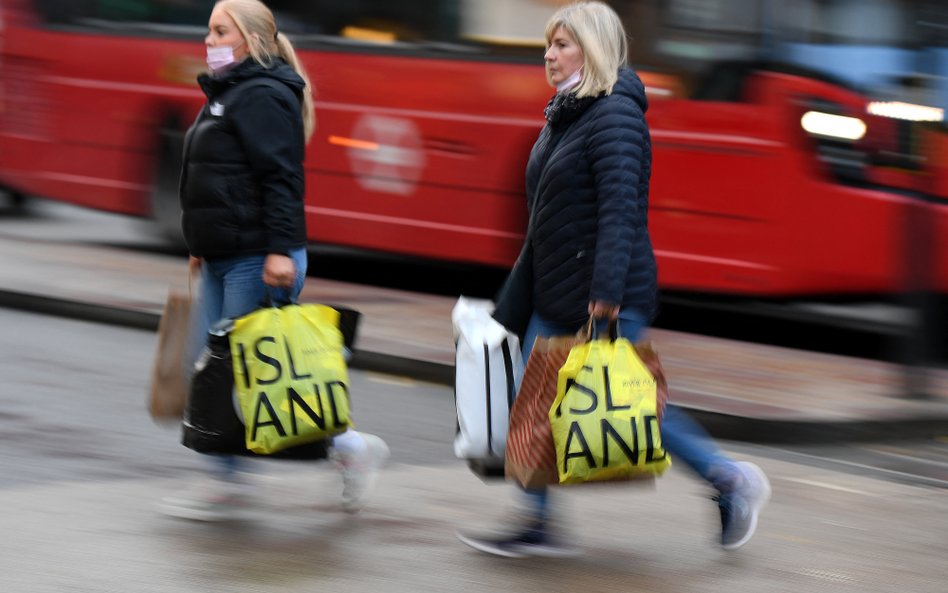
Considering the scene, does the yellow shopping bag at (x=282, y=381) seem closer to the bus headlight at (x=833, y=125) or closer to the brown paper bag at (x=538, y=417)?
the brown paper bag at (x=538, y=417)

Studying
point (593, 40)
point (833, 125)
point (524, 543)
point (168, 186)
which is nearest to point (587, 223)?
point (593, 40)

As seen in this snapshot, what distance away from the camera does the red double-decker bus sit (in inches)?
363

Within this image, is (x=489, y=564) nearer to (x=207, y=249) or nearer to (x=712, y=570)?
(x=712, y=570)

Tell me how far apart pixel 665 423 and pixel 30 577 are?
6.11 ft

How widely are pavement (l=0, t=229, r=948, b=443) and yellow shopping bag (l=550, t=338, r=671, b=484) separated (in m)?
2.44

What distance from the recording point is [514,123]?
10445 mm

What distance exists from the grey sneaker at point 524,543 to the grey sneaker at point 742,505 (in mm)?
500

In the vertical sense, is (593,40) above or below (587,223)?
above

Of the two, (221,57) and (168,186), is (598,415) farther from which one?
(168,186)

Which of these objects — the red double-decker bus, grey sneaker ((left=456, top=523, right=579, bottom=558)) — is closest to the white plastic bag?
grey sneaker ((left=456, top=523, right=579, bottom=558))

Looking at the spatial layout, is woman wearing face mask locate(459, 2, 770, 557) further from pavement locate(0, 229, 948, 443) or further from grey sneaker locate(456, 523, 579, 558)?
pavement locate(0, 229, 948, 443)

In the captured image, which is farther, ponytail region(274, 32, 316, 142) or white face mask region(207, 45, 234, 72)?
ponytail region(274, 32, 316, 142)

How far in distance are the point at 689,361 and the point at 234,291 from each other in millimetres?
3707

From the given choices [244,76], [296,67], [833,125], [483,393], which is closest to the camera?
[483,393]
